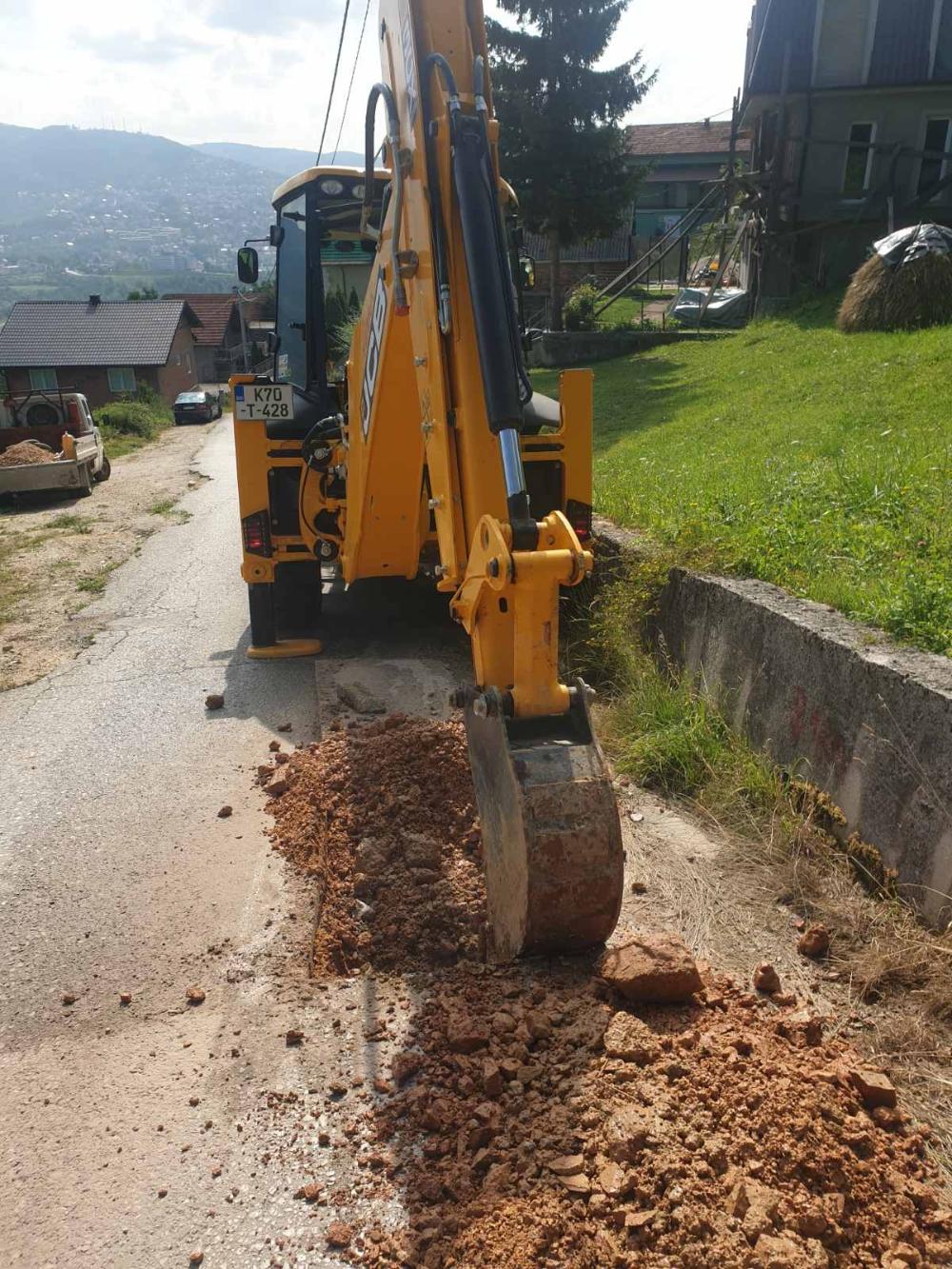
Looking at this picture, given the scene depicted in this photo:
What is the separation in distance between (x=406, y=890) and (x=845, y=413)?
7269 millimetres

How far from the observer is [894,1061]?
2.87 m

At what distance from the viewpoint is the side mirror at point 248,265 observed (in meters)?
7.17

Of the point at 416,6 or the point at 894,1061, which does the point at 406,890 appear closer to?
the point at 894,1061

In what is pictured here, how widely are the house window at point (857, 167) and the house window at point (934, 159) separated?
1.15m

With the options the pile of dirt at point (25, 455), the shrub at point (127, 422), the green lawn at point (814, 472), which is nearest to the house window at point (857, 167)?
the green lawn at point (814, 472)

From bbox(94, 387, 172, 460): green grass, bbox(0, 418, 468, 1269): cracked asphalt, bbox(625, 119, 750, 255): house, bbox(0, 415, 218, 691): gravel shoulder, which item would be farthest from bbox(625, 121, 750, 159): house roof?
bbox(0, 418, 468, 1269): cracked asphalt

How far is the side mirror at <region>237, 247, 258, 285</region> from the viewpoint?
7.17 meters

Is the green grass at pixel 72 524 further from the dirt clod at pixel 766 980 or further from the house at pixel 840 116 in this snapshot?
the house at pixel 840 116

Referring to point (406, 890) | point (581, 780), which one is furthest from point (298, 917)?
point (581, 780)

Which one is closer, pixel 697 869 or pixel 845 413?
pixel 697 869

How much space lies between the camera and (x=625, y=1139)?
2396 millimetres

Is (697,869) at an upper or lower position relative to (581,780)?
lower

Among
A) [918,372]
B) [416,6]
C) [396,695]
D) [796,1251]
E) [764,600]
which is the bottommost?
[396,695]

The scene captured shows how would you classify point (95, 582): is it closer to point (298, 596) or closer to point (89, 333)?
point (298, 596)
